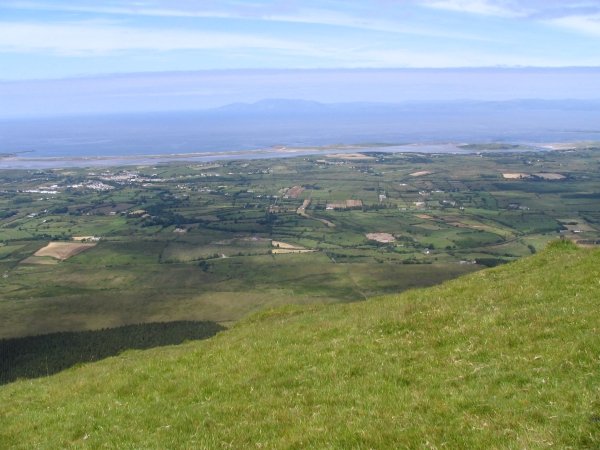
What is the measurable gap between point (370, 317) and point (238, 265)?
7056cm

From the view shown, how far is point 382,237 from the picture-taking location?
343 ft

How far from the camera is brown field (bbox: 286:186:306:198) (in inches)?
6093

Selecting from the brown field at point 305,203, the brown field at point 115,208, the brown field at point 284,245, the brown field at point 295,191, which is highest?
the brown field at point 295,191

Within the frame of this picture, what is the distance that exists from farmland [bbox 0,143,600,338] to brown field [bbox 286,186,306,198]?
32.5 inches

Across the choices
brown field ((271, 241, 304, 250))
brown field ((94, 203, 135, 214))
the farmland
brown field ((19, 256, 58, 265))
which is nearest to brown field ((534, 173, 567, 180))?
the farmland

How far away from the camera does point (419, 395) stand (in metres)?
10.3

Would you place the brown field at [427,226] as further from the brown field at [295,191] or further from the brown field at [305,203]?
the brown field at [295,191]

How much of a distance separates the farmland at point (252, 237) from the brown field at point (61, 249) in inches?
14.3

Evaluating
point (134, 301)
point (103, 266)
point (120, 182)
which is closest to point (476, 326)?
point (134, 301)

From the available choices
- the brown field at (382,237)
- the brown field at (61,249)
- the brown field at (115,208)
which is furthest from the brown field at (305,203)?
the brown field at (61,249)

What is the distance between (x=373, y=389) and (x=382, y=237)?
312 feet

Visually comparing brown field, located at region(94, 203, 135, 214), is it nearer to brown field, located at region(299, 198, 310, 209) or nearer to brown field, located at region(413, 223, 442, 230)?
brown field, located at region(299, 198, 310, 209)

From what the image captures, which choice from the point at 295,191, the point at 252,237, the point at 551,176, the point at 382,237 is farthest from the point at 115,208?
the point at 551,176

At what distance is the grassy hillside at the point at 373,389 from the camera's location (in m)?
8.64
